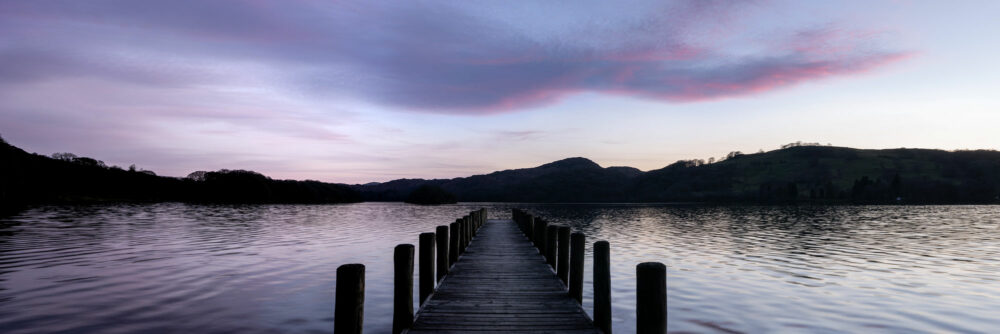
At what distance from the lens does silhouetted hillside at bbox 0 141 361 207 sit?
378ft

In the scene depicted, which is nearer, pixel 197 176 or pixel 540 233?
pixel 540 233

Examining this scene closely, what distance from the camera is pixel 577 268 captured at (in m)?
10.9

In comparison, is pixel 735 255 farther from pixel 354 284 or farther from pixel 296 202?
pixel 296 202

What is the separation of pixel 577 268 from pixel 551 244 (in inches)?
186

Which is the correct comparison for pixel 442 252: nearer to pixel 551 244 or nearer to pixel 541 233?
pixel 551 244

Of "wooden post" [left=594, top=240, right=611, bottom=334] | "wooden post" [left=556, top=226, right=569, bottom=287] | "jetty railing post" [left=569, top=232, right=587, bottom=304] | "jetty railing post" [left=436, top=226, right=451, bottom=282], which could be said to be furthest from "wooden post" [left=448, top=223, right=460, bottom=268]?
"wooden post" [left=594, top=240, right=611, bottom=334]

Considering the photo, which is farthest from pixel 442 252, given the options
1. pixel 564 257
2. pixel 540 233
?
pixel 540 233

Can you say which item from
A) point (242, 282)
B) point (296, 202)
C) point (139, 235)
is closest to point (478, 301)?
point (242, 282)

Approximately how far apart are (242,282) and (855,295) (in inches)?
743

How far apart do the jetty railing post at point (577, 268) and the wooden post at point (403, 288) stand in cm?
366

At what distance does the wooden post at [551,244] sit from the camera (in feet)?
50.4

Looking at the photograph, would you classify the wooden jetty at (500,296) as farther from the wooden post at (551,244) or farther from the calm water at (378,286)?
the calm water at (378,286)

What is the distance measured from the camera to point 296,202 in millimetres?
155250

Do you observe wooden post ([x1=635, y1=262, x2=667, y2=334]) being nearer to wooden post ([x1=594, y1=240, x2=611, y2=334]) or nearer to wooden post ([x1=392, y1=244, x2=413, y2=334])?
wooden post ([x1=594, y1=240, x2=611, y2=334])
